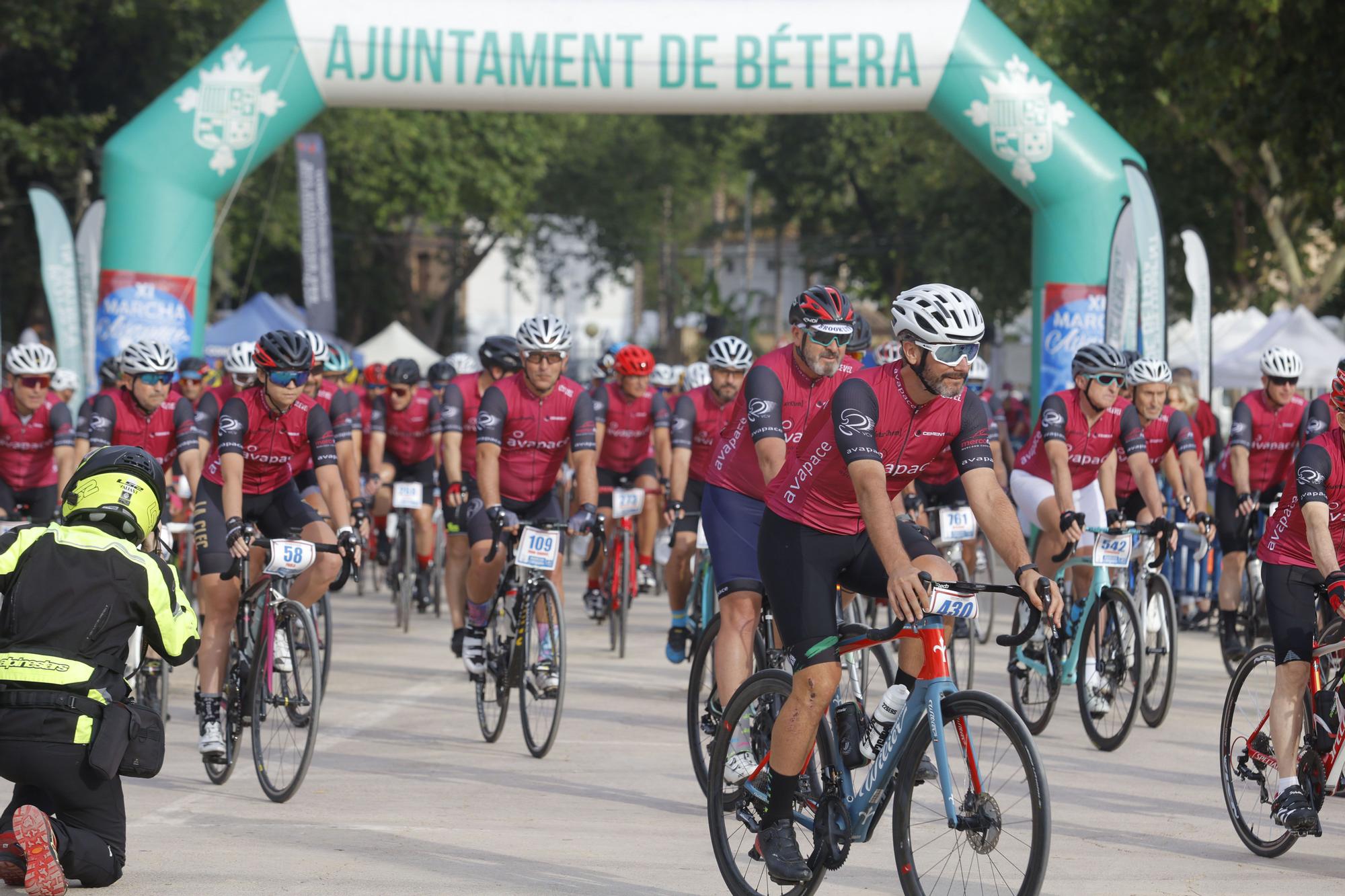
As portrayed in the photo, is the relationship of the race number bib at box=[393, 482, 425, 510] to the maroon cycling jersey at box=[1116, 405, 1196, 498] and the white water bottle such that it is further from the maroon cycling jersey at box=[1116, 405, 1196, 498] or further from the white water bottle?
the white water bottle

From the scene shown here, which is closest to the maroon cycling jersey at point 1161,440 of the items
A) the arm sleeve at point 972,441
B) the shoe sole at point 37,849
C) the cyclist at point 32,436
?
the arm sleeve at point 972,441

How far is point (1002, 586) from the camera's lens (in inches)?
200

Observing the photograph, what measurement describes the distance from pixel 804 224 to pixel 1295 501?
176 feet

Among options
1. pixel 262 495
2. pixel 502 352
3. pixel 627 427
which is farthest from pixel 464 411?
pixel 262 495

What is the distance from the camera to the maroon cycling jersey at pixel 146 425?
34.4 ft

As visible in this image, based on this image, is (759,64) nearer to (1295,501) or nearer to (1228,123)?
(1228,123)

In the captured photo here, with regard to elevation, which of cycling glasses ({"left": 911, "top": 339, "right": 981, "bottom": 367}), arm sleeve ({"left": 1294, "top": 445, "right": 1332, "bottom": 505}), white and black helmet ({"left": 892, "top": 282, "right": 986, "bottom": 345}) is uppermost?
white and black helmet ({"left": 892, "top": 282, "right": 986, "bottom": 345})

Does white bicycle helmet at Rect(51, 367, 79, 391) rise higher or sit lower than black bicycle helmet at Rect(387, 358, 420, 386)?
lower

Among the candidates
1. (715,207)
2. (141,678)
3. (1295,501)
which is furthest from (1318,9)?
(715,207)

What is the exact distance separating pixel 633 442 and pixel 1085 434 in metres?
5.22

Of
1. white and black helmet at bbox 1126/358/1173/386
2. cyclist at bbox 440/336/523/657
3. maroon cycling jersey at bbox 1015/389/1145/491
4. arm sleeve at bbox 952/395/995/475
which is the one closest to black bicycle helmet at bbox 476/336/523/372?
cyclist at bbox 440/336/523/657

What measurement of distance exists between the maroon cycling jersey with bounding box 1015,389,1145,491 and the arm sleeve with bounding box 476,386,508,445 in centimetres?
259

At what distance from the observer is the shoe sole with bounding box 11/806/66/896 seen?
5.77 metres

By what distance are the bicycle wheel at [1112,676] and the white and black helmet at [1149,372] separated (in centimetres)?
193
